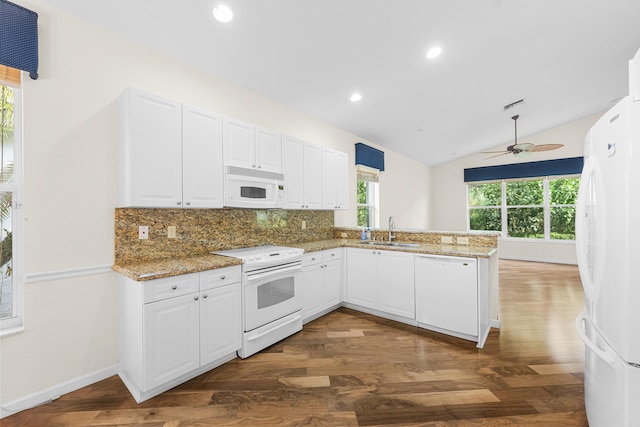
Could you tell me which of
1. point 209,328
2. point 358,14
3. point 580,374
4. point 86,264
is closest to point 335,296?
point 209,328

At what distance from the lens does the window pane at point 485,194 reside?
7.70m

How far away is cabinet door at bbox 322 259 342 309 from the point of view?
3367 mm

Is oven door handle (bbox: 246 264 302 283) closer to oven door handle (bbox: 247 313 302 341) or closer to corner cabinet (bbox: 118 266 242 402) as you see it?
corner cabinet (bbox: 118 266 242 402)

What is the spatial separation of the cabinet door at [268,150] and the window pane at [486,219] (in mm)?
7207

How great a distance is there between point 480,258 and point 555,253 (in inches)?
241

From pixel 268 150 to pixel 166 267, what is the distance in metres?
1.62

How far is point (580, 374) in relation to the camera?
7.02 ft

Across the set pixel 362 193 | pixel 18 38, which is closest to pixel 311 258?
pixel 362 193

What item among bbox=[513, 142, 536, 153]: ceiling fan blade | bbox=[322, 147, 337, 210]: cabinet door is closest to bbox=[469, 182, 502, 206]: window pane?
bbox=[513, 142, 536, 153]: ceiling fan blade

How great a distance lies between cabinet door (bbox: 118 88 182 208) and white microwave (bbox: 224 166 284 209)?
461mm

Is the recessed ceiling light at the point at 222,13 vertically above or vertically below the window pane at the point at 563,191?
above

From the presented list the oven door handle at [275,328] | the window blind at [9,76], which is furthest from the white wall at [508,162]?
the window blind at [9,76]

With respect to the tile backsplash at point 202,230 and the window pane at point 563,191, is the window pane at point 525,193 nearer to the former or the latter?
the window pane at point 563,191

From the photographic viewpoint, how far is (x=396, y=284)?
3127 mm
